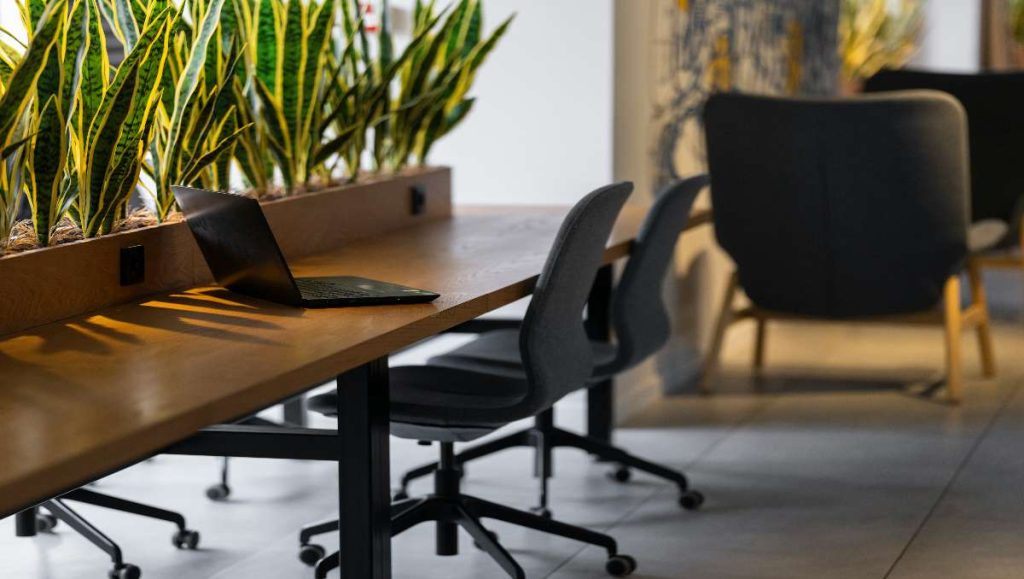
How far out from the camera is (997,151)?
550 centimetres

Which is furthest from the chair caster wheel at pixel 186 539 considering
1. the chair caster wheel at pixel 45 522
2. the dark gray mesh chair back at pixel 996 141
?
the dark gray mesh chair back at pixel 996 141

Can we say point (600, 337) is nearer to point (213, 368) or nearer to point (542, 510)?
point (542, 510)

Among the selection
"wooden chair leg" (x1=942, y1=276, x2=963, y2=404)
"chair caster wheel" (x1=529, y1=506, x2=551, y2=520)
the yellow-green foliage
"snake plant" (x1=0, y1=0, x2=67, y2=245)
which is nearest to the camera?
"snake plant" (x1=0, y1=0, x2=67, y2=245)

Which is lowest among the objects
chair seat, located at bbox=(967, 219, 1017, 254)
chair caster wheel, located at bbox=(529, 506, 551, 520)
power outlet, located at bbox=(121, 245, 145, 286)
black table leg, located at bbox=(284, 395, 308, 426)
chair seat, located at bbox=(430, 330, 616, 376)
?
chair caster wheel, located at bbox=(529, 506, 551, 520)

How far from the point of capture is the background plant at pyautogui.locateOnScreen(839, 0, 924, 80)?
8.19 metres

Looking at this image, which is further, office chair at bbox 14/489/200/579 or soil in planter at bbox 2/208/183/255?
office chair at bbox 14/489/200/579

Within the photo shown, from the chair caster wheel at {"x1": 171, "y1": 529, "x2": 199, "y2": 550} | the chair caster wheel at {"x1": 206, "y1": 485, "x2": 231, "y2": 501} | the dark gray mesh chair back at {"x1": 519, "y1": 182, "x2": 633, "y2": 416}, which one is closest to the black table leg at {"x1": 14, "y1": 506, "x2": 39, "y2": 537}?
the chair caster wheel at {"x1": 171, "y1": 529, "x2": 199, "y2": 550}

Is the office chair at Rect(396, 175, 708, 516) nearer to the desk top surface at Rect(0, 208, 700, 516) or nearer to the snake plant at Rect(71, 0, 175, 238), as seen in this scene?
the desk top surface at Rect(0, 208, 700, 516)

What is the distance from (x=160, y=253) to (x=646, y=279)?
3.90 ft

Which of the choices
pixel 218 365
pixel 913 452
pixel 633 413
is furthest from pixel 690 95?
pixel 218 365

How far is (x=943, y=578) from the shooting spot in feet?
9.47

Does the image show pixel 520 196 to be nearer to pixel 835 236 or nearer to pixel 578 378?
pixel 835 236

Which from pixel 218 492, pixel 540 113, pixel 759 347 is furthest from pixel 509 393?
pixel 759 347

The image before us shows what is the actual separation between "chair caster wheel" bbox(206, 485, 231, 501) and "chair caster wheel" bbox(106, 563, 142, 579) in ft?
1.92
